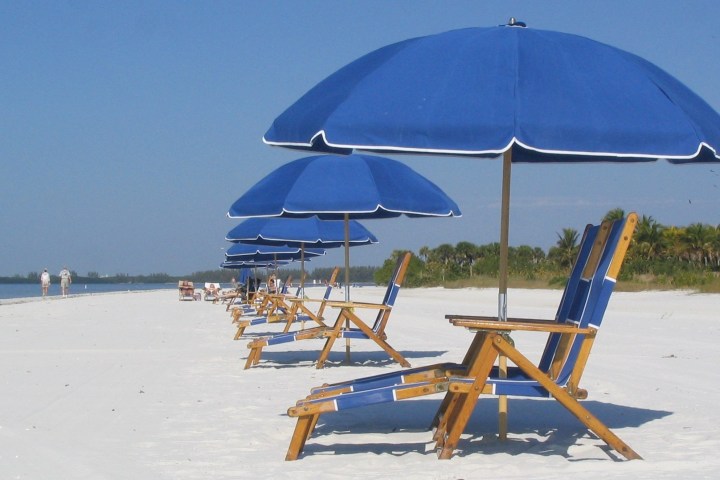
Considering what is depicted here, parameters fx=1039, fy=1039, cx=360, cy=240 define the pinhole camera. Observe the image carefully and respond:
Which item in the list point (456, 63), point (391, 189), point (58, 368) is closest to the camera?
point (456, 63)

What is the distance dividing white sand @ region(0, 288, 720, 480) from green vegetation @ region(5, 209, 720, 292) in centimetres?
2047

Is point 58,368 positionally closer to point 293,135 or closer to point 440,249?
point 293,135

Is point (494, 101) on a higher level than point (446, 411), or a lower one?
higher

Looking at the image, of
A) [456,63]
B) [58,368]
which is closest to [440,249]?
[58,368]

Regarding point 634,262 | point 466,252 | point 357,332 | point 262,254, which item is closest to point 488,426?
point 357,332

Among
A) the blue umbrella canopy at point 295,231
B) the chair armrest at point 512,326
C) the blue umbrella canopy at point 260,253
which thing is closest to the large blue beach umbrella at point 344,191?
the chair armrest at point 512,326

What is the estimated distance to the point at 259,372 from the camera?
32.9 feet

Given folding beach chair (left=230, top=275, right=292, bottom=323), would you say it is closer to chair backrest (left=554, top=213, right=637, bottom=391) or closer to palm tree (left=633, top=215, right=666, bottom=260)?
chair backrest (left=554, top=213, right=637, bottom=391)

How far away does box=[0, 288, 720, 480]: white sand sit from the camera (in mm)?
5316

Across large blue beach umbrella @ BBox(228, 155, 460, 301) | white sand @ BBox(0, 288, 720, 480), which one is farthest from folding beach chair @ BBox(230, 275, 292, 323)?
large blue beach umbrella @ BBox(228, 155, 460, 301)

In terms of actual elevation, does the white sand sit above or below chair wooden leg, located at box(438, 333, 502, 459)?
below

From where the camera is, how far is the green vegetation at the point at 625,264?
36125 millimetres

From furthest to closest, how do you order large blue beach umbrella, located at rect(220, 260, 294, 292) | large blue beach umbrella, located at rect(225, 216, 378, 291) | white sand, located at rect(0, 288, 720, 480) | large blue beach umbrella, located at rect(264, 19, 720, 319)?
large blue beach umbrella, located at rect(220, 260, 294, 292) → large blue beach umbrella, located at rect(225, 216, 378, 291) → white sand, located at rect(0, 288, 720, 480) → large blue beach umbrella, located at rect(264, 19, 720, 319)

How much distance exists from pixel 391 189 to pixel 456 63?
4.49 m
